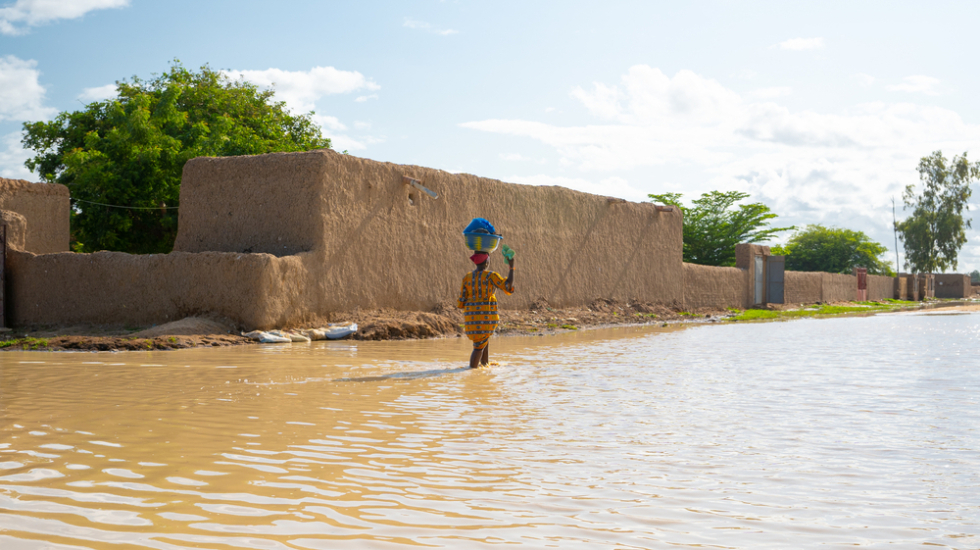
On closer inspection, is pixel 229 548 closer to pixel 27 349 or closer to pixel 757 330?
pixel 27 349

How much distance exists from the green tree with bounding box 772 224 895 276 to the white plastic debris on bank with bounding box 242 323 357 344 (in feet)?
119

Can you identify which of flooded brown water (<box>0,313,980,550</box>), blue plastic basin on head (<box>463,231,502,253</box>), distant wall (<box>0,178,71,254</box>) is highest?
distant wall (<box>0,178,71,254</box>)

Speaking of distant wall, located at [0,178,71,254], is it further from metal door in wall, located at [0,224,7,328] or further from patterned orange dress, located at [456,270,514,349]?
patterned orange dress, located at [456,270,514,349]

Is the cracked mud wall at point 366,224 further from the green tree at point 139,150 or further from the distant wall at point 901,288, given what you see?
the distant wall at point 901,288

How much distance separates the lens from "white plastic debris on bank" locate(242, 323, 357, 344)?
10.7 meters

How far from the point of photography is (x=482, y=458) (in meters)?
3.87

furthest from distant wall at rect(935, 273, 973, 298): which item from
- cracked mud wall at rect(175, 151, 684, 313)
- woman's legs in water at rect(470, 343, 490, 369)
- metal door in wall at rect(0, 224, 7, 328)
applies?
metal door in wall at rect(0, 224, 7, 328)

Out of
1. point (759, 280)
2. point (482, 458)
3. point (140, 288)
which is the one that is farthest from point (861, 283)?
point (482, 458)

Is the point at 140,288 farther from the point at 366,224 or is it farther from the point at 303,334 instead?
the point at 366,224

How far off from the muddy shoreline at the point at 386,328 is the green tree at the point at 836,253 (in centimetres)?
2729

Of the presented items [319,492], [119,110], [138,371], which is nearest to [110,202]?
[119,110]

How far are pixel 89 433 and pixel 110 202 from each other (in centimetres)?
1672

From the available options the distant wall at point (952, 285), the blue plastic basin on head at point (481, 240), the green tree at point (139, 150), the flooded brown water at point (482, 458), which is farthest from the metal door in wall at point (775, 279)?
the distant wall at point (952, 285)

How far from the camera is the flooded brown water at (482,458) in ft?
9.33
